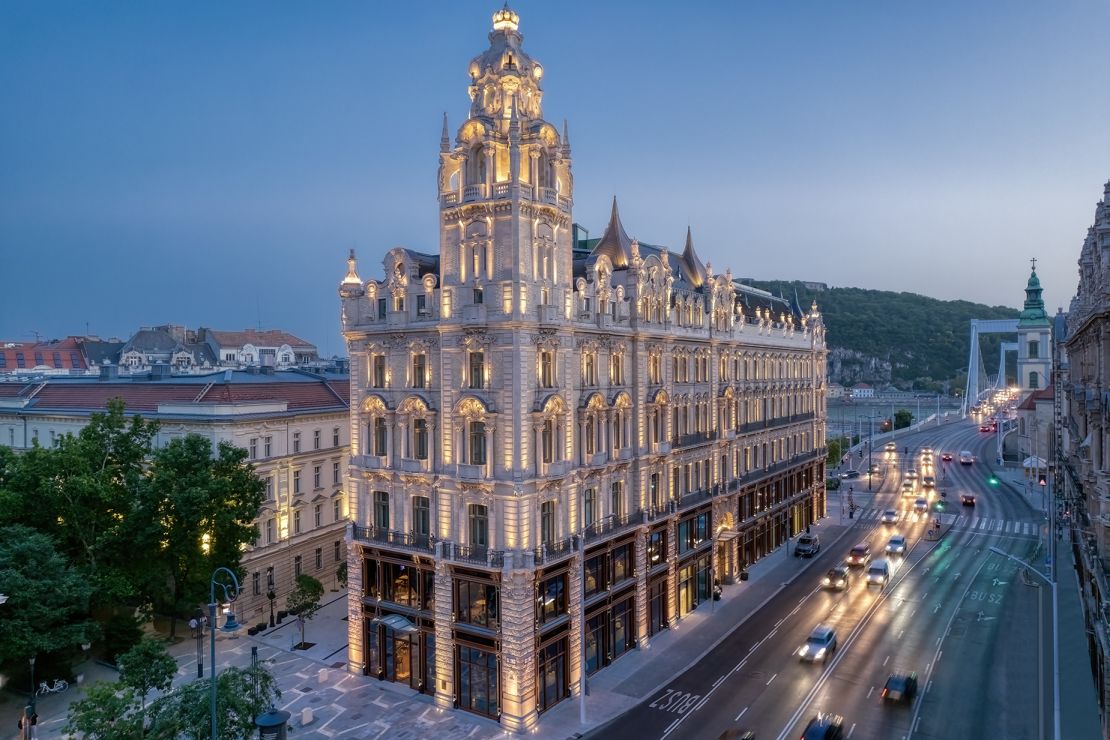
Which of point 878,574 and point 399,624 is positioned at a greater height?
point 399,624

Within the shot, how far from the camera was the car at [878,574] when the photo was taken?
5659 centimetres

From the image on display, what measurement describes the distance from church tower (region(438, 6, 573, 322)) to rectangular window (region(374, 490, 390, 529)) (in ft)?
38.5

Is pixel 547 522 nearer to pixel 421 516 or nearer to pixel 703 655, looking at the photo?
pixel 421 516

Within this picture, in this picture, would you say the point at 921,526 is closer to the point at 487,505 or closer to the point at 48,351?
the point at 487,505

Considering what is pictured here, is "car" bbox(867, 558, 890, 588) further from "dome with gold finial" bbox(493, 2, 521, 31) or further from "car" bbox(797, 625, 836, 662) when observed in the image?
"dome with gold finial" bbox(493, 2, 521, 31)

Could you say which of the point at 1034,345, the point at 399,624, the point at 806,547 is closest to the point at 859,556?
the point at 806,547

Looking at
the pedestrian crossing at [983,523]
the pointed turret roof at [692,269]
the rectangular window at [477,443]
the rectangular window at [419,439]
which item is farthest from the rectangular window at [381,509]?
the pedestrian crossing at [983,523]

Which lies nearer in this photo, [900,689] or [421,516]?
[900,689]

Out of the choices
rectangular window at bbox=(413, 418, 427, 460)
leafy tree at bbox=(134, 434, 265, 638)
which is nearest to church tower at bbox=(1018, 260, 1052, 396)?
rectangular window at bbox=(413, 418, 427, 460)

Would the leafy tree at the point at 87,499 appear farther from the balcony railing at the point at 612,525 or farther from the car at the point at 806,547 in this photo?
the car at the point at 806,547

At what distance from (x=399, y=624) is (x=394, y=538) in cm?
463

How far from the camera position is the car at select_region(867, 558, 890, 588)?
56.6m

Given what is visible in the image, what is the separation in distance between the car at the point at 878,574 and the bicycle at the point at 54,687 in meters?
55.2

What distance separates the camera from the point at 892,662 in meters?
41.3
